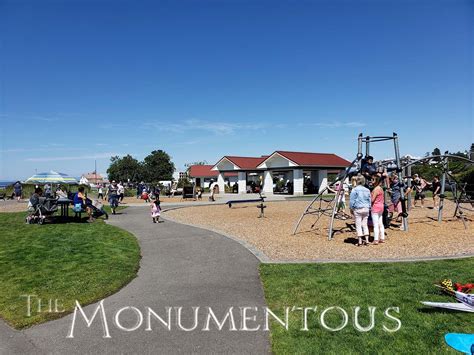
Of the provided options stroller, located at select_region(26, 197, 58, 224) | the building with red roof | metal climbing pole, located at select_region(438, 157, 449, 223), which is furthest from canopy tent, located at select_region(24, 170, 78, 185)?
the building with red roof

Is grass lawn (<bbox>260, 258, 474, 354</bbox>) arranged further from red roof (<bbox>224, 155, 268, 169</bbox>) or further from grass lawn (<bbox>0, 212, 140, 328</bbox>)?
red roof (<bbox>224, 155, 268, 169</bbox>)

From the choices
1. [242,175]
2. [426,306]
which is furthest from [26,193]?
[426,306]

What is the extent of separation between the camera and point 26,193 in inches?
1388

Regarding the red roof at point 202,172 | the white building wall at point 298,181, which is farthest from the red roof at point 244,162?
the red roof at point 202,172

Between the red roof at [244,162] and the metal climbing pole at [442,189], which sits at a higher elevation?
the red roof at [244,162]

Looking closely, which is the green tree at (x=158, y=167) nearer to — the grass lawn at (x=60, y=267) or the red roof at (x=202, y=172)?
the red roof at (x=202, y=172)

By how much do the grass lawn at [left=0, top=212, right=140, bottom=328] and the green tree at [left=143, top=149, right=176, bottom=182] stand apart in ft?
267

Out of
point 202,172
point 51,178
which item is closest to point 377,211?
point 51,178

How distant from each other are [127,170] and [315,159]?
63.7m

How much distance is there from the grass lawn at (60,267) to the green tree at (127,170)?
82.4m

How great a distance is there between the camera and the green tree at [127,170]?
305 feet

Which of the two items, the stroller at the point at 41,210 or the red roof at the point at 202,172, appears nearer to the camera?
the stroller at the point at 41,210

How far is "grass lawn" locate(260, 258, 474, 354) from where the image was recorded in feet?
13.2

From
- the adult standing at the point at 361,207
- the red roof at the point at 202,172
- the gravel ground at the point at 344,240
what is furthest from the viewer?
the red roof at the point at 202,172
